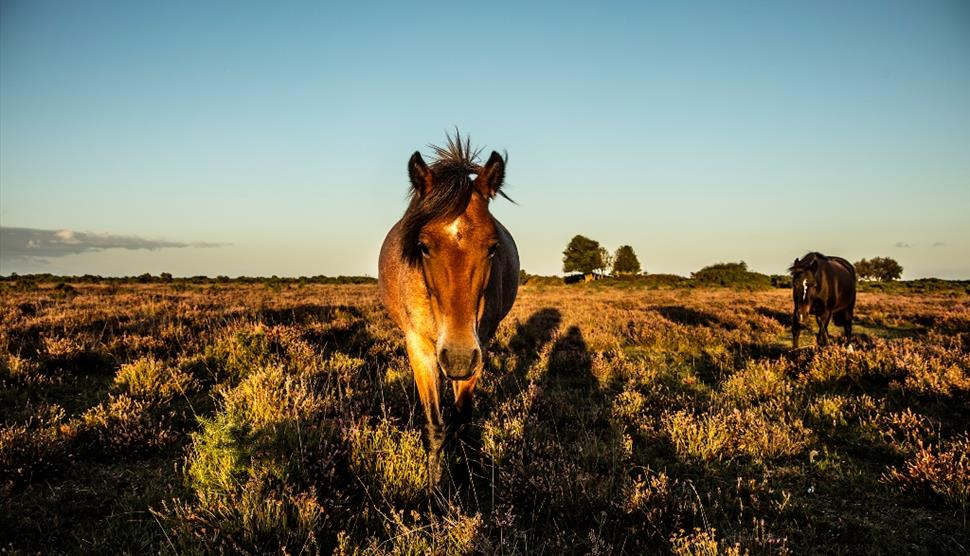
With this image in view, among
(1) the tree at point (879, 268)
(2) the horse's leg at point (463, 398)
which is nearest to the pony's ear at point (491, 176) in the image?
(2) the horse's leg at point (463, 398)

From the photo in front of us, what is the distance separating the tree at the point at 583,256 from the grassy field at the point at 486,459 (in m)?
Result: 65.9

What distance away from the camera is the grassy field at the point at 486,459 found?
9.54ft

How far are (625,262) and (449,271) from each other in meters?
81.6

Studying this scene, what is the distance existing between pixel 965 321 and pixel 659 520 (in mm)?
16701

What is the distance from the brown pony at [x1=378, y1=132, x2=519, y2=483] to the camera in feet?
10.6

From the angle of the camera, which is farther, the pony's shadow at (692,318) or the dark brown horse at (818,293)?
the pony's shadow at (692,318)

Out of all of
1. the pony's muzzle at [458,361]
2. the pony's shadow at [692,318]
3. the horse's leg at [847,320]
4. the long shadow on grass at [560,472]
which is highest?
the pony's muzzle at [458,361]

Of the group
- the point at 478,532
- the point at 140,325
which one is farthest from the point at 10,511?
the point at 140,325

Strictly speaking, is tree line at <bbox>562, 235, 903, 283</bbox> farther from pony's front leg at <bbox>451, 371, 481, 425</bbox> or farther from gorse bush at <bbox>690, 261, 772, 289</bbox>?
pony's front leg at <bbox>451, 371, 481, 425</bbox>

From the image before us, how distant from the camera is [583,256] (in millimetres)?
73125

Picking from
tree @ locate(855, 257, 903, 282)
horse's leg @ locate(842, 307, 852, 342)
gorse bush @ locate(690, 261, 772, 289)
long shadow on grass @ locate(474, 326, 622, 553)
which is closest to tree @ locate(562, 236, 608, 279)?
gorse bush @ locate(690, 261, 772, 289)

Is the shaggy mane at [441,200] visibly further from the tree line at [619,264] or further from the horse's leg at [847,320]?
the tree line at [619,264]

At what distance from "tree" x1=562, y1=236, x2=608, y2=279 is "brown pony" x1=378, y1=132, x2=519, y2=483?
70198 mm

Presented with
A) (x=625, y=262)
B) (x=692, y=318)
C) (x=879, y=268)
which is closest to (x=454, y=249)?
(x=692, y=318)
